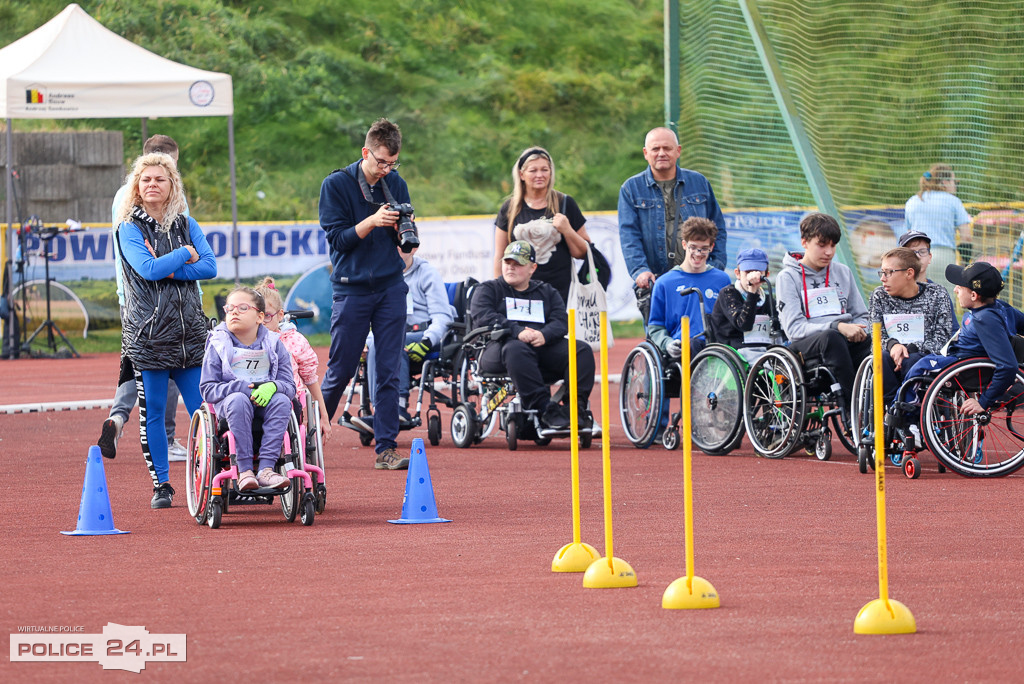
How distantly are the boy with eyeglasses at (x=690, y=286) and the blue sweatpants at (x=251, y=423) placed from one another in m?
Answer: 4.14

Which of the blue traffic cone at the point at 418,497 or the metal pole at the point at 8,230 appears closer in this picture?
the blue traffic cone at the point at 418,497

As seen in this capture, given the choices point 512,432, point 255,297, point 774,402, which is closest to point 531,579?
point 255,297

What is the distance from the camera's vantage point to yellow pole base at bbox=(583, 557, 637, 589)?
6.20m

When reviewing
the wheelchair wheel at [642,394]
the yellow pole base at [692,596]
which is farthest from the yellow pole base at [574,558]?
the wheelchair wheel at [642,394]

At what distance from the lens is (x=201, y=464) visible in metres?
8.01

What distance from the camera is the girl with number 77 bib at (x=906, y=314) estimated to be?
10273mm

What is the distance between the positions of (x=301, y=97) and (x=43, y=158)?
8.42 m

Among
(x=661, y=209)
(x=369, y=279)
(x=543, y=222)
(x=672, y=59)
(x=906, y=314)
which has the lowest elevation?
(x=906, y=314)

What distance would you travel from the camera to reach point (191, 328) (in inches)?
346

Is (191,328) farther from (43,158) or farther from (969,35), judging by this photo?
(43,158)

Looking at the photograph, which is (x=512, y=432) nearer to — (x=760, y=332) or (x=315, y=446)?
(x=760, y=332)

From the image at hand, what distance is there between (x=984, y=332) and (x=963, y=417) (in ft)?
1.70

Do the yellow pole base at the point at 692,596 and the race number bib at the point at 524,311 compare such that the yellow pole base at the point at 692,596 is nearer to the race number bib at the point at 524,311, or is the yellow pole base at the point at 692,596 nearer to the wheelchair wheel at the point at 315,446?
the wheelchair wheel at the point at 315,446

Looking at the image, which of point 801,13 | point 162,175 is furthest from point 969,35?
point 162,175
